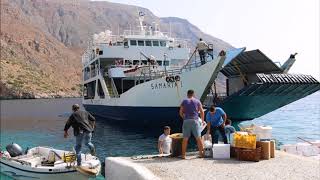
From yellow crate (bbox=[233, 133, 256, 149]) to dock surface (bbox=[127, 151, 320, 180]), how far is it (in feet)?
1.39

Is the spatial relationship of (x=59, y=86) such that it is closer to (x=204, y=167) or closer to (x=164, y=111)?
(x=164, y=111)

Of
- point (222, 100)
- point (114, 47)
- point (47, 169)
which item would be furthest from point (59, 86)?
point (47, 169)

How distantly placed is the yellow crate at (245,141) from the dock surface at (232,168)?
1.39ft

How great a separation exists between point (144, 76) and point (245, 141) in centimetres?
2345

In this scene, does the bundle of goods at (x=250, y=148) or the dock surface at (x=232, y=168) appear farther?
the bundle of goods at (x=250, y=148)

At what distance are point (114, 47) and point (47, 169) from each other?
25.3 metres

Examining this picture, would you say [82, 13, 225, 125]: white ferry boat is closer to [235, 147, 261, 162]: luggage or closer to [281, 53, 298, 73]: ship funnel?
[281, 53, 298, 73]: ship funnel

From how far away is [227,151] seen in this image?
1092cm

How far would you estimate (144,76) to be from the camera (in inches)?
1328

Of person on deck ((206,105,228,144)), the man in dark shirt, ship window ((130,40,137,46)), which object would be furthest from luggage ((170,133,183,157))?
ship window ((130,40,137,46))

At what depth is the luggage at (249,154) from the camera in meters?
10.4

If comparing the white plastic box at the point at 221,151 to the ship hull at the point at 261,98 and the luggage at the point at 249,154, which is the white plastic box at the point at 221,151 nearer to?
the luggage at the point at 249,154

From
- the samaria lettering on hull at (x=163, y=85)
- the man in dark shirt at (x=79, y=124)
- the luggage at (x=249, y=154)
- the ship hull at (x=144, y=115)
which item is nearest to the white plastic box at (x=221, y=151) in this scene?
the luggage at (x=249, y=154)

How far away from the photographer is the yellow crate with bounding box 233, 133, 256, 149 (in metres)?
10.6
